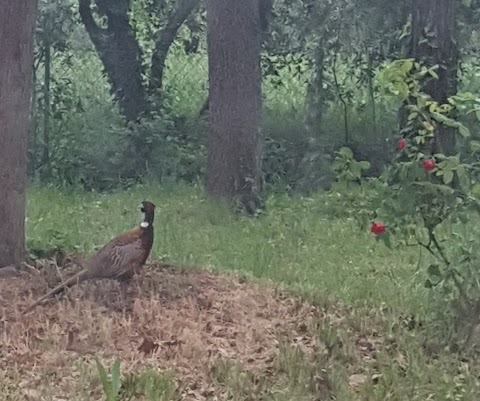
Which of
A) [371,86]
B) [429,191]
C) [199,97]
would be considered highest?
[371,86]

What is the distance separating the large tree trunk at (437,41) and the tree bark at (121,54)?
372 cm

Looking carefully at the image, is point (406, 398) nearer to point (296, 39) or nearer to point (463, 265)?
point (463, 265)

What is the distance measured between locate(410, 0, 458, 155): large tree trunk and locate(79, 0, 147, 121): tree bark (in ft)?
12.2

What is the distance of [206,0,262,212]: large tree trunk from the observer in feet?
30.7

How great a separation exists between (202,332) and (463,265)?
50.9 inches

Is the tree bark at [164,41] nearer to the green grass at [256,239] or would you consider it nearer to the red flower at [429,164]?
the green grass at [256,239]

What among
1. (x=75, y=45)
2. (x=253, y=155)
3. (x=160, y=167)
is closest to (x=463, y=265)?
(x=253, y=155)

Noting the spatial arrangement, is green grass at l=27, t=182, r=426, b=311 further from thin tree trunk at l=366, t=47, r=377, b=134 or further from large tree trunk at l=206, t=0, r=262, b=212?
thin tree trunk at l=366, t=47, r=377, b=134

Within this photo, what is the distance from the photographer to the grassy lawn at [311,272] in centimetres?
495

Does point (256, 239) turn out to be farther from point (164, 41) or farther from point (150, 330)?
point (164, 41)

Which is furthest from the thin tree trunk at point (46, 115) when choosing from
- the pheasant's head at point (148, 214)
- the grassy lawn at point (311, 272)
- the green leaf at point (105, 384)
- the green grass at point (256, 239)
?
the green leaf at point (105, 384)

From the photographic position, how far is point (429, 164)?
5.07m

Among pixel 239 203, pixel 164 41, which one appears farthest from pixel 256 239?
pixel 164 41

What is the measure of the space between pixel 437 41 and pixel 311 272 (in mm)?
3159
